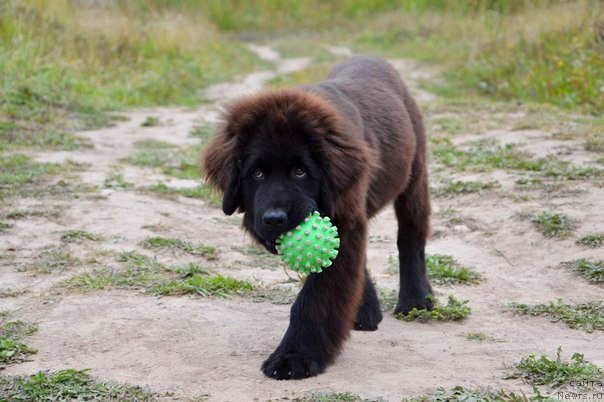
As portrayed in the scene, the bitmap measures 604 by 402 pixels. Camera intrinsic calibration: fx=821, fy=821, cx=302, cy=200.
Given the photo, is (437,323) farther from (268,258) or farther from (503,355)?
(268,258)

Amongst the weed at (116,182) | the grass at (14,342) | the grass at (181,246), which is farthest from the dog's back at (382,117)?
the weed at (116,182)

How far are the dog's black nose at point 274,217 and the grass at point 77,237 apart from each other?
2.90m

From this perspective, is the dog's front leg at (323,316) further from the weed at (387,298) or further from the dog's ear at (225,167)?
the weed at (387,298)

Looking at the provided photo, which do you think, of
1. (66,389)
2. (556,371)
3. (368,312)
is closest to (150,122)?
(368,312)

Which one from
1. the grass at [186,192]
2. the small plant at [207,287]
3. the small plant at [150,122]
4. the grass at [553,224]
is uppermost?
the grass at [553,224]

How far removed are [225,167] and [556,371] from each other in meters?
1.93

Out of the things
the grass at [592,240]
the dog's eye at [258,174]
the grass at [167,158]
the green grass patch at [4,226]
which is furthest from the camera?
the grass at [167,158]

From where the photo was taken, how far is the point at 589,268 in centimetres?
576

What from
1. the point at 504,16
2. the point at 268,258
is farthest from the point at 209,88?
the point at 268,258

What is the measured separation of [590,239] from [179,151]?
5.71 m

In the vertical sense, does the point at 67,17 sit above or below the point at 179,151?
above

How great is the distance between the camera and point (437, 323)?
5160 millimetres

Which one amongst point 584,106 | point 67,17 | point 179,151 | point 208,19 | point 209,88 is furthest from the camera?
point 208,19

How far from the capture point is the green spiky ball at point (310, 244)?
393 cm
